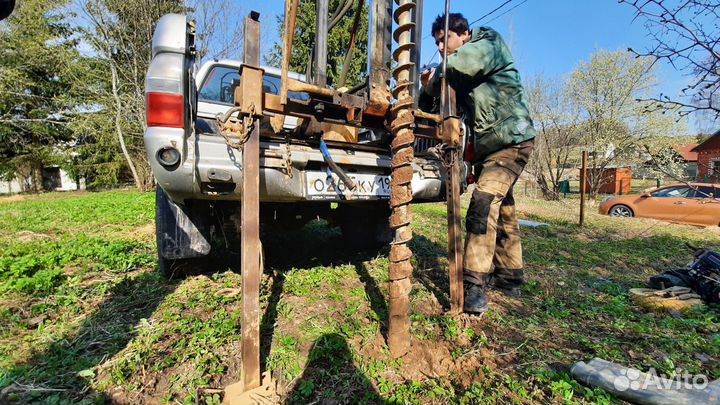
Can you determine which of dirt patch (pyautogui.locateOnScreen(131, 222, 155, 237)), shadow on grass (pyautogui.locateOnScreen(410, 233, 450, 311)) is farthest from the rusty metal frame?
dirt patch (pyautogui.locateOnScreen(131, 222, 155, 237))

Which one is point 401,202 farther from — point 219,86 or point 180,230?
point 219,86

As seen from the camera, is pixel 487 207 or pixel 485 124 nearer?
pixel 487 207

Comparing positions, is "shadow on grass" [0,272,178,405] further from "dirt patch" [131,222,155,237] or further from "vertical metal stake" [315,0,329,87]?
"dirt patch" [131,222,155,237]

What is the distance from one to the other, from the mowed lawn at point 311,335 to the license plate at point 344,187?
719 mm

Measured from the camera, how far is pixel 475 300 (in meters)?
2.16

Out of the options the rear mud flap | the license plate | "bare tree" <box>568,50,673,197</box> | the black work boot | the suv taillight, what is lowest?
the black work boot

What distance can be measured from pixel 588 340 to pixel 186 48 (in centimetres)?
285

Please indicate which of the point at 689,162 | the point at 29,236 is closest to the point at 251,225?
the point at 29,236

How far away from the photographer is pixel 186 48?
6.28ft

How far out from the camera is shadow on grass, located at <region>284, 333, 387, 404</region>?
4.81ft

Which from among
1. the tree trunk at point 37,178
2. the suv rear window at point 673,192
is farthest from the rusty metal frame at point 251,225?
the tree trunk at point 37,178

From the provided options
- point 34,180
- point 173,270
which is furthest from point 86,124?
point 173,270

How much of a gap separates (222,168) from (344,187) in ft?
2.48

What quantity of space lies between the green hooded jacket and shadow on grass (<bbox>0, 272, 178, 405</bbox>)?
242cm
